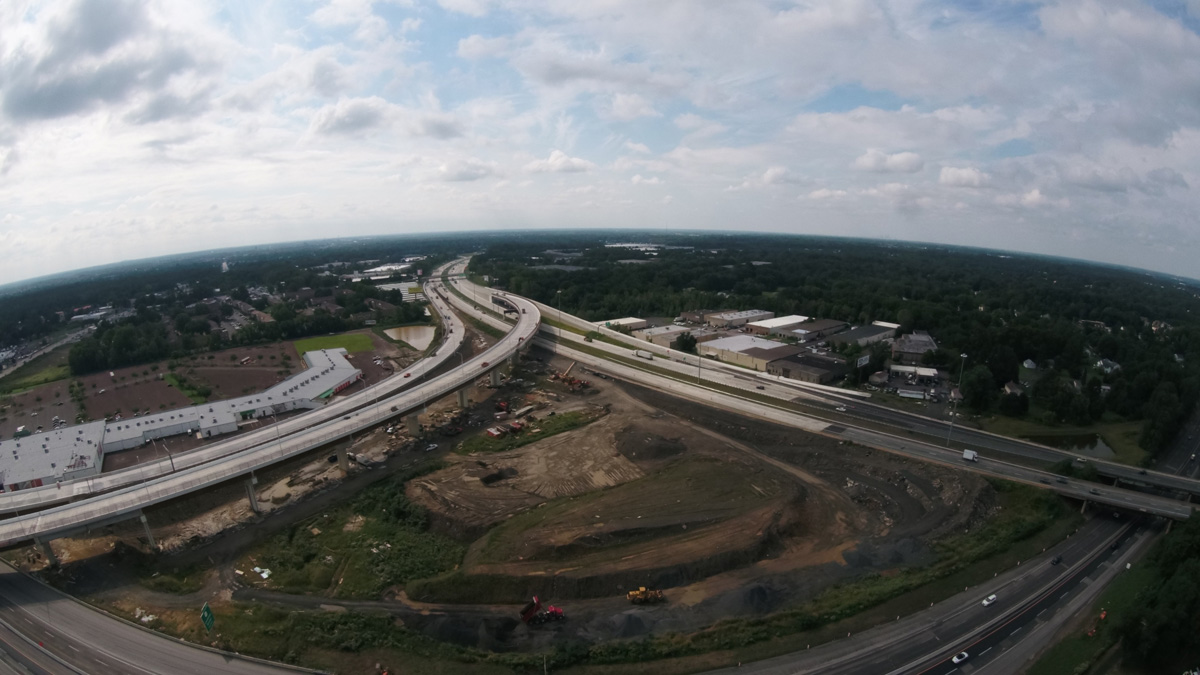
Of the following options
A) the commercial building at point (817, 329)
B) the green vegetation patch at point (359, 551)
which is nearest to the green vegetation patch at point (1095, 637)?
the green vegetation patch at point (359, 551)

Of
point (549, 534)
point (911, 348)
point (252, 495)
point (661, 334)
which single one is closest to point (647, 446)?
point (549, 534)

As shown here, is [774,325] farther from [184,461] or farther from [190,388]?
[190,388]

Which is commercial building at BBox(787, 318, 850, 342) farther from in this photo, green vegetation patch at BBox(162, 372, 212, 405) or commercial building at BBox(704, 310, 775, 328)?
green vegetation patch at BBox(162, 372, 212, 405)

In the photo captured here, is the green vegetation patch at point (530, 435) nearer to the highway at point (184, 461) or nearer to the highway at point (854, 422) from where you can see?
the highway at point (184, 461)

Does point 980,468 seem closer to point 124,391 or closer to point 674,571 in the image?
point 674,571

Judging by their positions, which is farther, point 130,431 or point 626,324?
point 626,324

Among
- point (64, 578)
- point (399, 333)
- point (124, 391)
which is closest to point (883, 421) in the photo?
point (64, 578)
